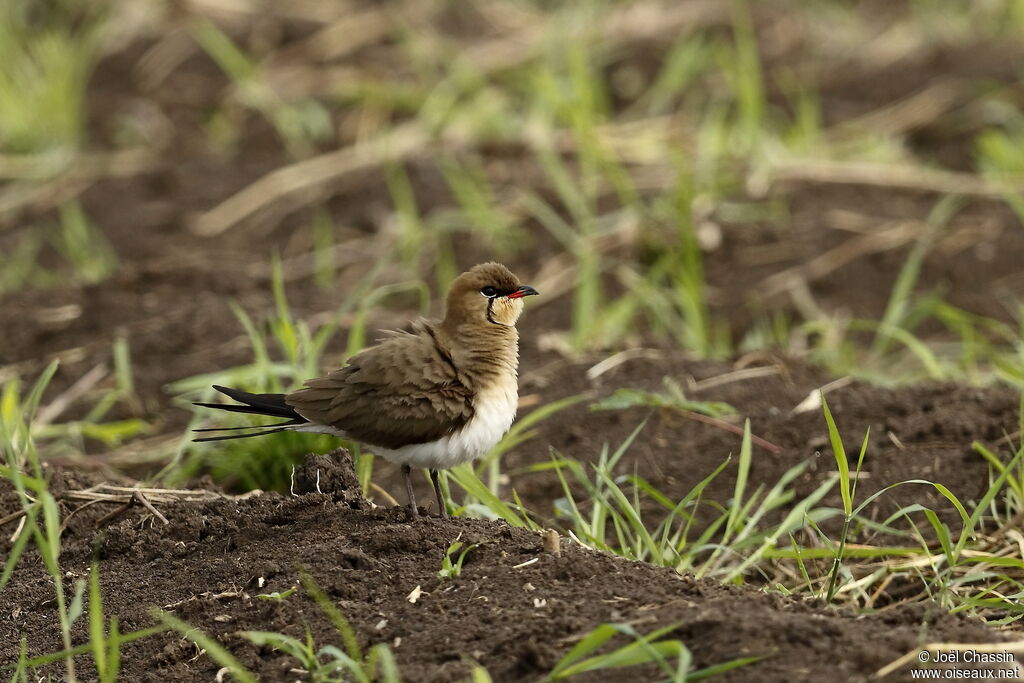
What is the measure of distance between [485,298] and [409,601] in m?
1.00

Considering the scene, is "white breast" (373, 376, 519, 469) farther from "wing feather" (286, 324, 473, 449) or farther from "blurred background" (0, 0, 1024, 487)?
"blurred background" (0, 0, 1024, 487)

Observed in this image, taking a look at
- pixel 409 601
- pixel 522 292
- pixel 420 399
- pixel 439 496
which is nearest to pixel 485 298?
pixel 522 292

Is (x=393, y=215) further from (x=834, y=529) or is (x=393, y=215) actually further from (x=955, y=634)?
(x=955, y=634)

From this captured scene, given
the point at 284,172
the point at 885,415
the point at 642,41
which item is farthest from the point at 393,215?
the point at 885,415

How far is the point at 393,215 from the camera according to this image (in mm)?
7453

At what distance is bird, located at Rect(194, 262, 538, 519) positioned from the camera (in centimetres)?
355

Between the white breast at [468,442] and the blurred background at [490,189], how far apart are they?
2.79 feet

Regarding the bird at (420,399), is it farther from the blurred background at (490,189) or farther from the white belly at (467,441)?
the blurred background at (490,189)

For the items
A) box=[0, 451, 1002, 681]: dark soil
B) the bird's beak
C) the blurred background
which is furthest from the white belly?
the blurred background

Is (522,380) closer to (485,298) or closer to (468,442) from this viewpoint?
(485,298)

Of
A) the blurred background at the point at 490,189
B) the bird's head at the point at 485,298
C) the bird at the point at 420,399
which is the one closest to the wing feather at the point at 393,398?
the bird at the point at 420,399

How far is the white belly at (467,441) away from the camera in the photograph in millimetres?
3557

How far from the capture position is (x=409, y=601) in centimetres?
313

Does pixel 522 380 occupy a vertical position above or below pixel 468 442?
below
